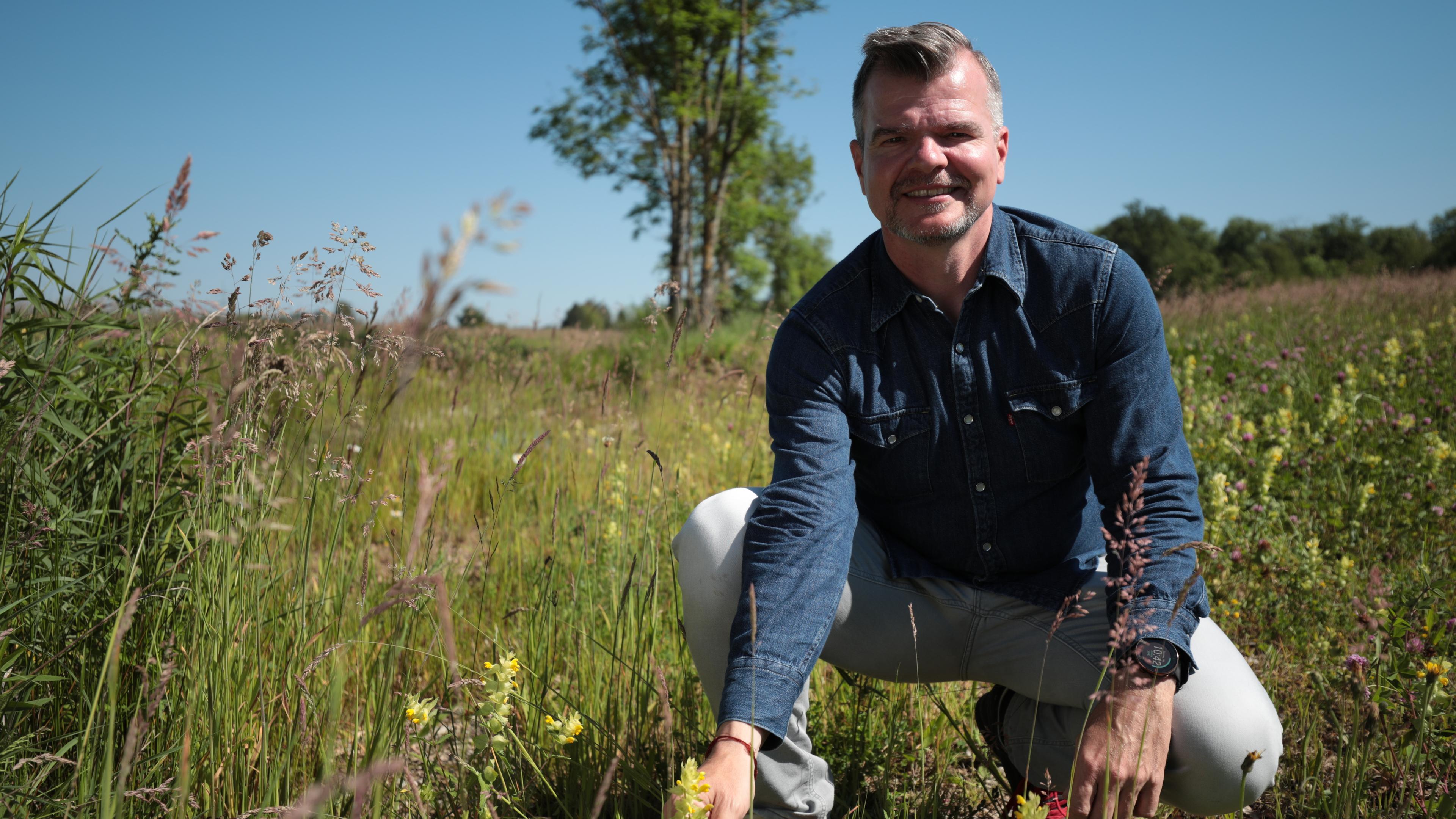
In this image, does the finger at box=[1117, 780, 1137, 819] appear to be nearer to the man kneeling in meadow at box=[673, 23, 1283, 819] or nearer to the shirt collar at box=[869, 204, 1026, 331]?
the man kneeling in meadow at box=[673, 23, 1283, 819]

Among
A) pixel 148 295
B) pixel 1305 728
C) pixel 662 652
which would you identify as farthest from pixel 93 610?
pixel 1305 728

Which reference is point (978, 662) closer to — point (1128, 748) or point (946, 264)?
point (1128, 748)

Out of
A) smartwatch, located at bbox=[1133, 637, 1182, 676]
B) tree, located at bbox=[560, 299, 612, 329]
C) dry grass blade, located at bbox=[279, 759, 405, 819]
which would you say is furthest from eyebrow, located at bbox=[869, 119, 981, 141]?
tree, located at bbox=[560, 299, 612, 329]

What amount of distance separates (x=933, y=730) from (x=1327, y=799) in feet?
2.64

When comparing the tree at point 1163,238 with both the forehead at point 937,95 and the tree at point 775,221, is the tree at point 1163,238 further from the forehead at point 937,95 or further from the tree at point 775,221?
the forehead at point 937,95

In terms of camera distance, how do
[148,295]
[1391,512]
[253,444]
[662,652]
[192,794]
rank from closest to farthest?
[253,444] → [192,794] → [148,295] → [662,652] → [1391,512]

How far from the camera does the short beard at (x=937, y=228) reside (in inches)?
72.8

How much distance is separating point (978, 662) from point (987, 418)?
575 mm

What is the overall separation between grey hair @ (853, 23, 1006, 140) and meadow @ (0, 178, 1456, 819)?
0.79 metres

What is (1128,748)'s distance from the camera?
4.63ft

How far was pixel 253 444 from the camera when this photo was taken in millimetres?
1200

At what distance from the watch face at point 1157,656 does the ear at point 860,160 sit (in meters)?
1.20

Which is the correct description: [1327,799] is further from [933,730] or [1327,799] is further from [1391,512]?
[1391,512]

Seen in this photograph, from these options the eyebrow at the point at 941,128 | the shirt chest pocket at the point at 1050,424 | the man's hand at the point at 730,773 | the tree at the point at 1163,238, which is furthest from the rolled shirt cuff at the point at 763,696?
the tree at the point at 1163,238
